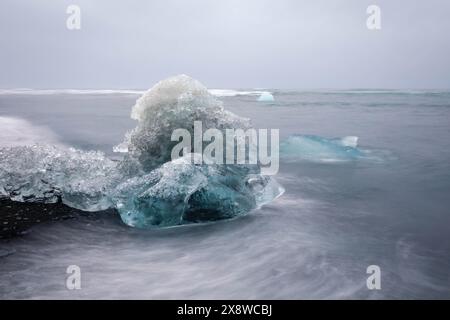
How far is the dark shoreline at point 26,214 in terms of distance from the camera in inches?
151

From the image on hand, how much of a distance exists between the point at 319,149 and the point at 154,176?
5532 mm

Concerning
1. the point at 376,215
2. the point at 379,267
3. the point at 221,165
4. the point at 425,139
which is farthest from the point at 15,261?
the point at 425,139

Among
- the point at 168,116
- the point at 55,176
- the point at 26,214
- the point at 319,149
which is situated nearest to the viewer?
the point at 26,214

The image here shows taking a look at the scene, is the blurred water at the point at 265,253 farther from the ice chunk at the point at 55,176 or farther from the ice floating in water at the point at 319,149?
the ice floating in water at the point at 319,149

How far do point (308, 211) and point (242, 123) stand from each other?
1.79m

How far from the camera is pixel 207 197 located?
421cm

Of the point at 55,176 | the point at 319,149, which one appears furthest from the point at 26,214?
the point at 319,149

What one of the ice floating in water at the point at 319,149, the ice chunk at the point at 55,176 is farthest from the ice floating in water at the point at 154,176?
the ice floating in water at the point at 319,149

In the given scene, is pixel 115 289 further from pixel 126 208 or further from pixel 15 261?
pixel 126 208

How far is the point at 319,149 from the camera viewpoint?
8930 mm

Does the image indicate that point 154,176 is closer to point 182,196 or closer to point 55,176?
point 182,196

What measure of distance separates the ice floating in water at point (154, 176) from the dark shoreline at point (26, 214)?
6.2 inches

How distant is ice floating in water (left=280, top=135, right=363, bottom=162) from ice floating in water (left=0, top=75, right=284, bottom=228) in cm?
306
